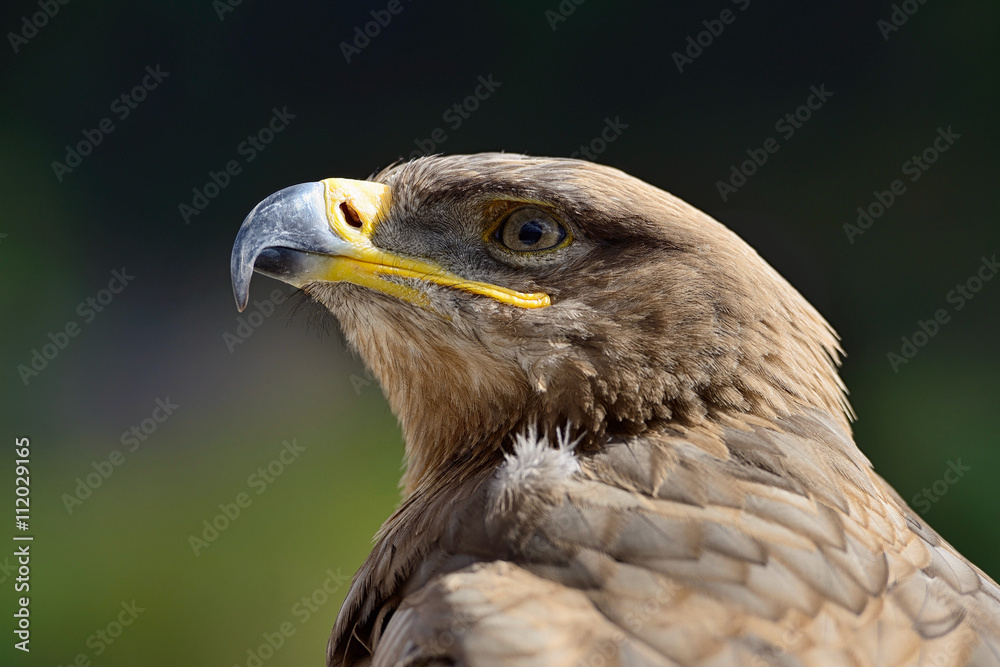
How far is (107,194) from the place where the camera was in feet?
20.8

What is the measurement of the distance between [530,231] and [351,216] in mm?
428

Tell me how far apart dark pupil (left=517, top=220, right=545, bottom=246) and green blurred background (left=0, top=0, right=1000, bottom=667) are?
345cm

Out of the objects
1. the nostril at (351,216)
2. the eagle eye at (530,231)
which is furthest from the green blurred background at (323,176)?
the eagle eye at (530,231)

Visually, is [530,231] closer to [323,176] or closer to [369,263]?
[369,263]

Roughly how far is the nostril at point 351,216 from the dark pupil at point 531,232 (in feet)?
1.26

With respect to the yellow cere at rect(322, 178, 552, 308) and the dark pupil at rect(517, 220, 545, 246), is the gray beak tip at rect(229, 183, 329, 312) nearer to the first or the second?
the yellow cere at rect(322, 178, 552, 308)

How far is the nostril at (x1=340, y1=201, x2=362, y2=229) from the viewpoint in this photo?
7.48ft

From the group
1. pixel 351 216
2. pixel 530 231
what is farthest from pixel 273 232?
pixel 530 231

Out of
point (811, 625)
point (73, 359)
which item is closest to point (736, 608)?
point (811, 625)

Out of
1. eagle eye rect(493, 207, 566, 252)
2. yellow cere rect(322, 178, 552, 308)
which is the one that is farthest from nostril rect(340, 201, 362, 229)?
eagle eye rect(493, 207, 566, 252)

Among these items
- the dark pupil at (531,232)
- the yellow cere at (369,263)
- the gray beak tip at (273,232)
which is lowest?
the gray beak tip at (273,232)

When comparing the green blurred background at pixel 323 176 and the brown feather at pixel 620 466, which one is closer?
the brown feather at pixel 620 466

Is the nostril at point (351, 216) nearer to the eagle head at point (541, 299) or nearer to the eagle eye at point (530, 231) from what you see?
the eagle head at point (541, 299)

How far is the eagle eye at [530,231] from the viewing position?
2.18 m
